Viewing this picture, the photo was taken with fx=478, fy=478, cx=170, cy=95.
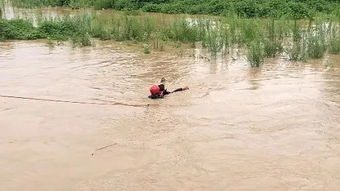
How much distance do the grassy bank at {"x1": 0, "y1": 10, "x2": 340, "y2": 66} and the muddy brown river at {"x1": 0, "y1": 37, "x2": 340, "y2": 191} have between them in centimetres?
43

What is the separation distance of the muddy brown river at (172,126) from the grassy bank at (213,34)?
434 millimetres

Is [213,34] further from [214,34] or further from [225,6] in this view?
[225,6]

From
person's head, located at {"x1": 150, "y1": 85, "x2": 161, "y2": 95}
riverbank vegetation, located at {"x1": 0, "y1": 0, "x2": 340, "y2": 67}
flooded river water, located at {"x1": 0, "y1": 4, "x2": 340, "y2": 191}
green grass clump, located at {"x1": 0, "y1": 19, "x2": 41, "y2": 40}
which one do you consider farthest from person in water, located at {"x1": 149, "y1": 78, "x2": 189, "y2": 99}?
green grass clump, located at {"x1": 0, "y1": 19, "x2": 41, "y2": 40}

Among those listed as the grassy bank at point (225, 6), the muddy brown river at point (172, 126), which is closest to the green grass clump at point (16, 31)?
the muddy brown river at point (172, 126)

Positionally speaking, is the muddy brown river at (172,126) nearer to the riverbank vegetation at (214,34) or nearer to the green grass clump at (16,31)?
the riverbank vegetation at (214,34)

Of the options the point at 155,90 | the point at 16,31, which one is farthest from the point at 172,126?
the point at 16,31

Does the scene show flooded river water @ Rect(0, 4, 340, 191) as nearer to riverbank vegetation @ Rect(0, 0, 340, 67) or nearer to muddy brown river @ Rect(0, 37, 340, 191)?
muddy brown river @ Rect(0, 37, 340, 191)

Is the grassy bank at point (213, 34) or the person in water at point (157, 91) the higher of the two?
the grassy bank at point (213, 34)

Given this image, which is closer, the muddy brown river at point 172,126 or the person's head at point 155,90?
the muddy brown river at point 172,126

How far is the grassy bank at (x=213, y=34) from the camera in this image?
1155 cm

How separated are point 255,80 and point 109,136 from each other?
4.01 metres

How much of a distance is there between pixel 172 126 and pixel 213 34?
6249 mm

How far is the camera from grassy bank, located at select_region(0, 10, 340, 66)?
37.9 ft

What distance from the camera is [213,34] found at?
1270 cm
